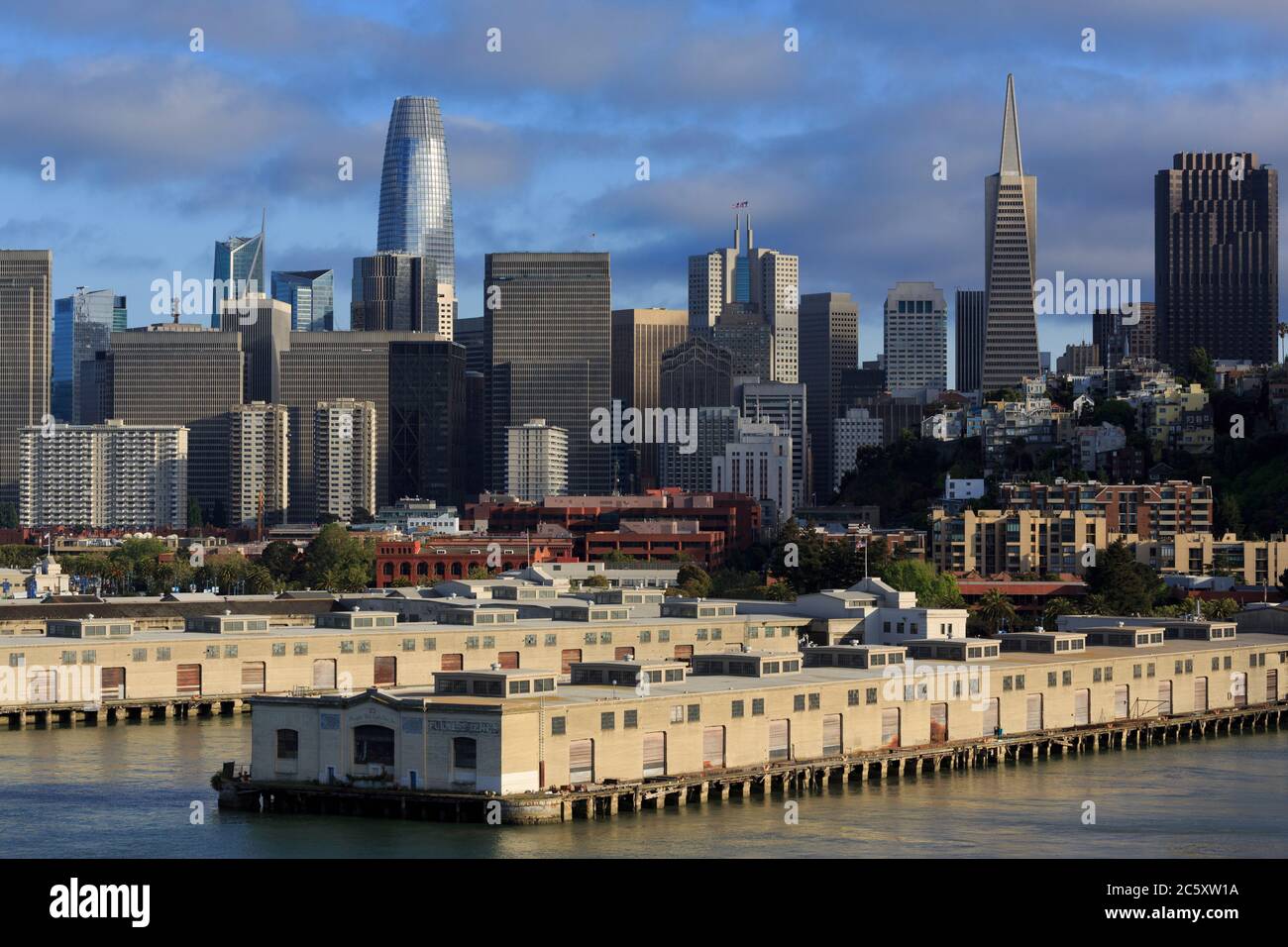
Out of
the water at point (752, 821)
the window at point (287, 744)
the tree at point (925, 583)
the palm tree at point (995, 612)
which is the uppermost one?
the tree at point (925, 583)

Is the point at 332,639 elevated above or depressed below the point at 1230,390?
below

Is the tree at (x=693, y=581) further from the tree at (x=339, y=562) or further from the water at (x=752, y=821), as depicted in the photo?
the water at (x=752, y=821)

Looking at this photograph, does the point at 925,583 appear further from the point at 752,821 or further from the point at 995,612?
the point at 752,821

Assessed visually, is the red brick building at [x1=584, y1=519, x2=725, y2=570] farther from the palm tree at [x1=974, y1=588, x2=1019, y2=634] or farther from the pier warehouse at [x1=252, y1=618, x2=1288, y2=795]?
the pier warehouse at [x1=252, y1=618, x2=1288, y2=795]

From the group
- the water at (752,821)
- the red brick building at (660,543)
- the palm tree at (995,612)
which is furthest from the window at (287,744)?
the red brick building at (660,543)

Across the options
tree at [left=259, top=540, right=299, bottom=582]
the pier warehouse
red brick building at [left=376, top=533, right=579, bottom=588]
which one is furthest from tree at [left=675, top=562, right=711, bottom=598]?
the pier warehouse
